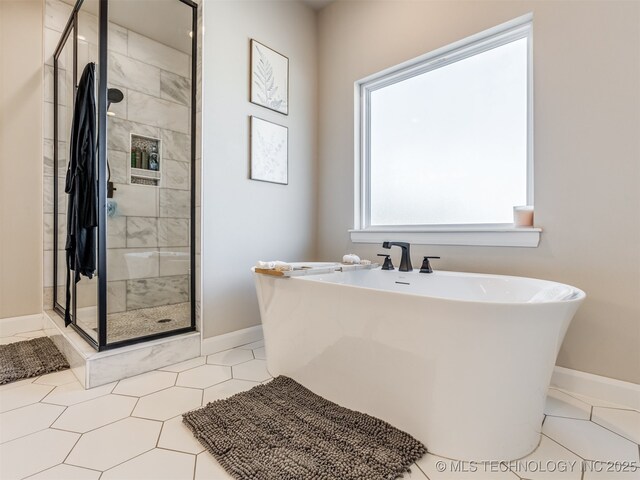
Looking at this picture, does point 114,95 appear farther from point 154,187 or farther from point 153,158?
point 154,187

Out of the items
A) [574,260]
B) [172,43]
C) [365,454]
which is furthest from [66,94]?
[574,260]

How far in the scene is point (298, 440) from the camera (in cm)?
125

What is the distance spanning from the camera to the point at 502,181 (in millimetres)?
2045

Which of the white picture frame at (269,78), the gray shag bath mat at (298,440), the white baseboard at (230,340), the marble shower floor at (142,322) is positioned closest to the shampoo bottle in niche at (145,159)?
the white picture frame at (269,78)

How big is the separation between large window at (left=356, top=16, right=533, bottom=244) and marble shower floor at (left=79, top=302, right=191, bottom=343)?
4.81 ft

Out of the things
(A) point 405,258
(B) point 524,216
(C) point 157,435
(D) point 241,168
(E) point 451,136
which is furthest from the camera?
(D) point 241,168

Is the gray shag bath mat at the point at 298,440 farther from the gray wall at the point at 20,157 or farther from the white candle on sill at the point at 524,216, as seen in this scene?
the gray wall at the point at 20,157

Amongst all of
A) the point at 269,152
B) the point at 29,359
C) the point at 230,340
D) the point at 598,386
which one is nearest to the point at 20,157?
the point at 29,359

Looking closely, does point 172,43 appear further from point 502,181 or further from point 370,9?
point 502,181

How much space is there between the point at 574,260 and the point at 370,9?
223 cm

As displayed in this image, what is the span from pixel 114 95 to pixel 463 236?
2260mm

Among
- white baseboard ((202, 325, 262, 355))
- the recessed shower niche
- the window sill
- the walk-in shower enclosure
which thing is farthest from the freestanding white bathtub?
the recessed shower niche

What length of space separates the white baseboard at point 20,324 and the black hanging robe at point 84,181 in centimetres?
90

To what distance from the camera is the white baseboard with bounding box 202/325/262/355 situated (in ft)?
→ 7.15
